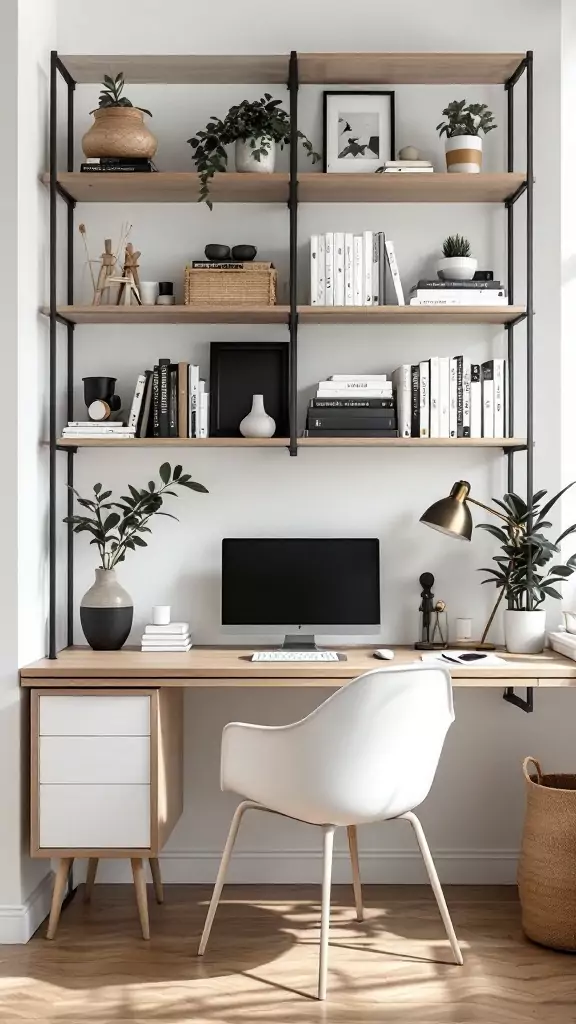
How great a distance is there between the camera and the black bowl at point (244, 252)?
3162 millimetres

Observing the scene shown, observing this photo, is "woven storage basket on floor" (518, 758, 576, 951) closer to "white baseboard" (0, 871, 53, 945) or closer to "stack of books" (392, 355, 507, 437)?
"stack of books" (392, 355, 507, 437)

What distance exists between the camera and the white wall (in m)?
3.33

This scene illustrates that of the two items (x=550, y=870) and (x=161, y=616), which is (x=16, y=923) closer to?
(x=161, y=616)

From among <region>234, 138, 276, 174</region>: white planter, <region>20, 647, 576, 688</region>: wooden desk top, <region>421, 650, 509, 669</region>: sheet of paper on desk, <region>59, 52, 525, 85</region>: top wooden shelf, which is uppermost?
<region>59, 52, 525, 85</region>: top wooden shelf

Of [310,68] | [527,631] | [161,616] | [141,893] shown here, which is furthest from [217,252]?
[141,893]

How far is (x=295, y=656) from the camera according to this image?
2967 mm

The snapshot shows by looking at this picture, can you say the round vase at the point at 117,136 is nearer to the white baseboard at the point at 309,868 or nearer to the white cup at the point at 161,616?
the white cup at the point at 161,616

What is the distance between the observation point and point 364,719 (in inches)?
95.6

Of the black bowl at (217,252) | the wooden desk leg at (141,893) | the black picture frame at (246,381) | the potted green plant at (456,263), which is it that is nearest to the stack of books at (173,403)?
the black picture frame at (246,381)

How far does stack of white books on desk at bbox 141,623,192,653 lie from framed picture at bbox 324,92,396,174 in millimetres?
1621

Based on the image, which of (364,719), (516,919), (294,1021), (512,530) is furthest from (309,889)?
(512,530)

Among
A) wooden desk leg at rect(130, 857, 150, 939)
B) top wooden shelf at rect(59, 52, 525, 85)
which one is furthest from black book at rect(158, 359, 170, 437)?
wooden desk leg at rect(130, 857, 150, 939)

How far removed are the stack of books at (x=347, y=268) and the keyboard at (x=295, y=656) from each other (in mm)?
1109

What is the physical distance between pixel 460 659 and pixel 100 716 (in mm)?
1072
